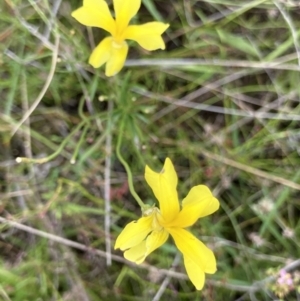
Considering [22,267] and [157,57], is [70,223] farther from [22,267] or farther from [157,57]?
[157,57]

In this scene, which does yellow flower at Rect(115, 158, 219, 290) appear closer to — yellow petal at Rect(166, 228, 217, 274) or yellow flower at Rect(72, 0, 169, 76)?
yellow petal at Rect(166, 228, 217, 274)

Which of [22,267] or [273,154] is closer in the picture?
[22,267]

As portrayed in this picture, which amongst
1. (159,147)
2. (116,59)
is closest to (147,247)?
(116,59)

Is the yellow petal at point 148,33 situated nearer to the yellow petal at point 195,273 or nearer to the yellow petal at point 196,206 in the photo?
the yellow petal at point 196,206

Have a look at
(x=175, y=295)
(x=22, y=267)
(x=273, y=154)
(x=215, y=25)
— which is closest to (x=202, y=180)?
(x=273, y=154)

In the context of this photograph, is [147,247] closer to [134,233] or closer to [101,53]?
[134,233]

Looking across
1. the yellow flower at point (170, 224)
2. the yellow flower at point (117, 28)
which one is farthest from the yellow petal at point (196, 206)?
the yellow flower at point (117, 28)
